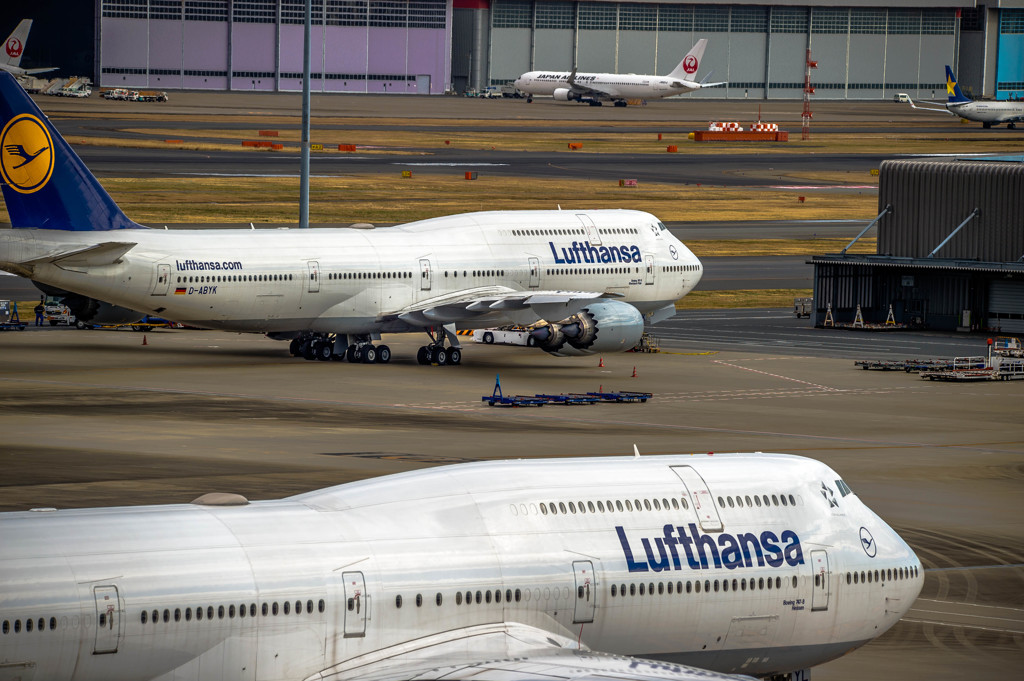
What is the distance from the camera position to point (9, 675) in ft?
58.2

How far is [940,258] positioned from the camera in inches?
3364

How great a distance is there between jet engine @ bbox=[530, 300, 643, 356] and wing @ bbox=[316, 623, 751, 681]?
145 feet

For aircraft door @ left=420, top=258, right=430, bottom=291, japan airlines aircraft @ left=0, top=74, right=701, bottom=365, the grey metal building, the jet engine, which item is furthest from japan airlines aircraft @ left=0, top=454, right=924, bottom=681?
the grey metal building

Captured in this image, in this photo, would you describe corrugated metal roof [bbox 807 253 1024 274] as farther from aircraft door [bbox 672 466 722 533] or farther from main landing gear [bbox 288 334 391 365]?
aircraft door [bbox 672 466 722 533]

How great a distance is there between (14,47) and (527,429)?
154 meters

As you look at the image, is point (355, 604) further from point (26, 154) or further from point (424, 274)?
point (424, 274)

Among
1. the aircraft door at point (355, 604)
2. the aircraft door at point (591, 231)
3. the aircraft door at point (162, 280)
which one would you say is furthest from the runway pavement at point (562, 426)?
the aircraft door at point (355, 604)

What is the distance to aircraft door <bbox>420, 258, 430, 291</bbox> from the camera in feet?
226

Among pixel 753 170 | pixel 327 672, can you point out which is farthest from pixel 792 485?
pixel 753 170

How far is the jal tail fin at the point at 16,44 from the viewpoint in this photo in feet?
623

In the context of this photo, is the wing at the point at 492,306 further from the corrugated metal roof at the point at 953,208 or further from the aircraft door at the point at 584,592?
the aircraft door at the point at 584,592

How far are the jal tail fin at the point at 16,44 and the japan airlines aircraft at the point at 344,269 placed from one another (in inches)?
5155

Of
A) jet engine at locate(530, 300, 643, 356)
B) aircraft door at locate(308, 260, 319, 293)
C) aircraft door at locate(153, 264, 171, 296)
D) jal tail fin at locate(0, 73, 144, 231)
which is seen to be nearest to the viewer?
jal tail fin at locate(0, 73, 144, 231)

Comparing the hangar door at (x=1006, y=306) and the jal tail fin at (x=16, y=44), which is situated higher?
the jal tail fin at (x=16, y=44)
